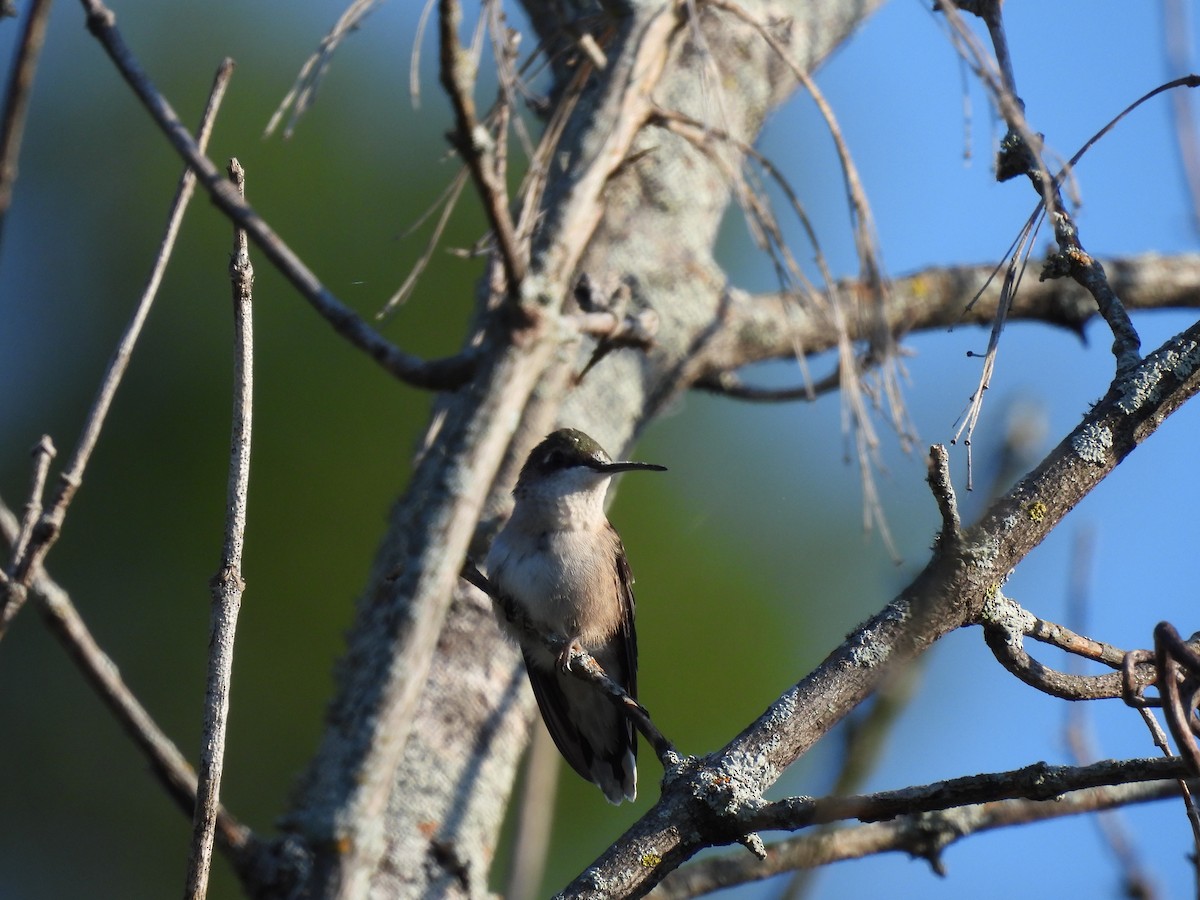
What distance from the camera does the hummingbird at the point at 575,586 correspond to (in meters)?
4.42

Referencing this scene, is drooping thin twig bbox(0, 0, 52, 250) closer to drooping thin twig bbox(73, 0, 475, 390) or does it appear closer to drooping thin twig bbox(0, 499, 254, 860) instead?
drooping thin twig bbox(73, 0, 475, 390)

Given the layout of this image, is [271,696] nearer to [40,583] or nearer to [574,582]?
[574,582]

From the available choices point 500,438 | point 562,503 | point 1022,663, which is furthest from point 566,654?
point 500,438

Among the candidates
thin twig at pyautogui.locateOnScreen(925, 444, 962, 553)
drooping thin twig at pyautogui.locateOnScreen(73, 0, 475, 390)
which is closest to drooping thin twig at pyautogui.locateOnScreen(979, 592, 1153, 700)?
thin twig at pyautogui.locateOnScreen(925, 444, 962, 553)

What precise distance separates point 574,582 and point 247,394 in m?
2.83

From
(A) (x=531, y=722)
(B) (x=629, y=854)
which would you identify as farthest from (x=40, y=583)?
(A) (x=531, y=722)

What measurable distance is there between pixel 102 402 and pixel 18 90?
710 mm

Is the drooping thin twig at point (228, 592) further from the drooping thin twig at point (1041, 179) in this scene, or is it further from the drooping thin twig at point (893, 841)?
the drooping thin twig at point (893, 841)

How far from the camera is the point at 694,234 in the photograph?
188 inches

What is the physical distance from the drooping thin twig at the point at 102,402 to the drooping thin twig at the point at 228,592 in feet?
0.32

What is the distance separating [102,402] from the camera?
1709 millimetres

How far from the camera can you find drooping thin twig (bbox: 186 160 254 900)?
5.05 ft

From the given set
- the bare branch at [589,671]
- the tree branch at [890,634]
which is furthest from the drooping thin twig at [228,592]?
the bare branch at [589,671]

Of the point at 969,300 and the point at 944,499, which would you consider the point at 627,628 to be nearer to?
the point at 969,300
